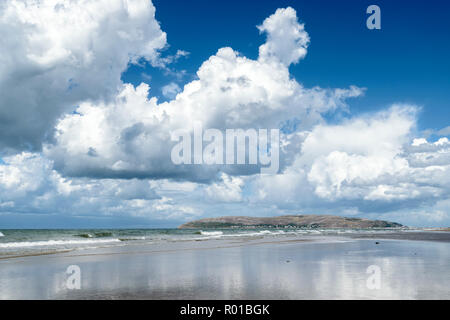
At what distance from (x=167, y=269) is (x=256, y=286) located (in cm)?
782

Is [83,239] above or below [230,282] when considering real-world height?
below

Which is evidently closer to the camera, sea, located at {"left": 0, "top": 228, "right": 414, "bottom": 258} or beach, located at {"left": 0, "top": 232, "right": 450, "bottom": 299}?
beach, located at {"left": 0, "top": 232, "right": 450, "bottom": 299}

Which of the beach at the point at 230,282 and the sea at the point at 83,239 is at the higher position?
the beach at the point at 230,282

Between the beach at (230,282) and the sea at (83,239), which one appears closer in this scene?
the beach at (230,282)

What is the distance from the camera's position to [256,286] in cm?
1527

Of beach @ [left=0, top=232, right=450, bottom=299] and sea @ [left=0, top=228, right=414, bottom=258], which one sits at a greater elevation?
beach @ [left=0, top=232, right=450, bottom=299]

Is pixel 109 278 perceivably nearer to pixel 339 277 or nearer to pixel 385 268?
pixel 339 277

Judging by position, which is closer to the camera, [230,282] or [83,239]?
[230,282]

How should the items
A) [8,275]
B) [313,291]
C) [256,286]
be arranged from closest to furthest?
[313,291]
[256,286]
[8,275]
